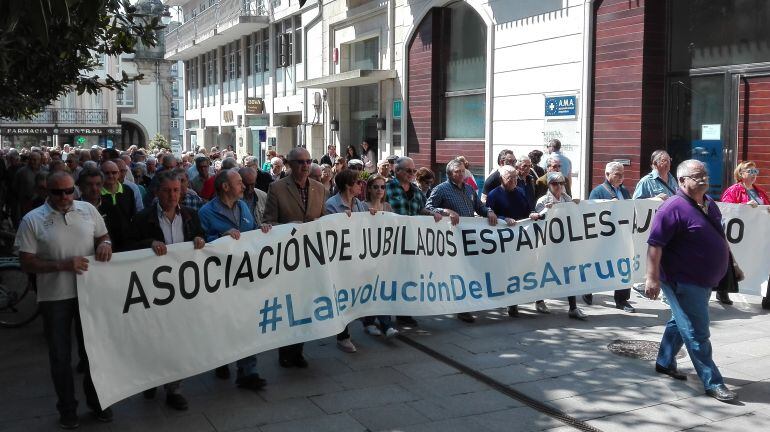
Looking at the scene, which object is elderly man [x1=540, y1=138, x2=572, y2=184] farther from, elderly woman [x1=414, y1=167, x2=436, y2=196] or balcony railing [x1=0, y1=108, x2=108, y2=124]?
balcony railing [x1=0, y1=108, x2=108, y2=124]

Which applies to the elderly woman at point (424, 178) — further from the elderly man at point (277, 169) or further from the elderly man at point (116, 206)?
the elderly man at point (277, 169)

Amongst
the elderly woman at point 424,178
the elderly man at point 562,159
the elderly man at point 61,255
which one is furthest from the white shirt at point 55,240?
the elderly man at point 562,159

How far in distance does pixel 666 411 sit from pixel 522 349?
1.85 meters

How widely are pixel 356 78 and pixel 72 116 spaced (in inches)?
1745

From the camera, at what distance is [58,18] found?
401cm

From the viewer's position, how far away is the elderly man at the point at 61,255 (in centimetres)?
531

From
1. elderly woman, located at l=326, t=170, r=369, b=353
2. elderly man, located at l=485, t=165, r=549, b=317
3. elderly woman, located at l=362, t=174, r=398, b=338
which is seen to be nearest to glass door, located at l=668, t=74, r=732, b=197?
elderly man, located at l=485, t=165, r=549, b=317

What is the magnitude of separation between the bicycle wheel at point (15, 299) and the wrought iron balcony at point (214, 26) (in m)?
23.0

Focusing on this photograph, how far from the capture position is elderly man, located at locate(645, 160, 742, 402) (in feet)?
19.5

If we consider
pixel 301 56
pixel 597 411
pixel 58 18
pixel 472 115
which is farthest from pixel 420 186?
pixel 301 56

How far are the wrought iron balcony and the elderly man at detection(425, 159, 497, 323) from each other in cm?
2337

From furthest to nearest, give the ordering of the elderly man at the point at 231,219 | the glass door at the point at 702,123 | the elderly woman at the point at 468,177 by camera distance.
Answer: the glass door at the point at 702,123
the elderly woman at the point at 468,177
the elderly man at the point at 231,219

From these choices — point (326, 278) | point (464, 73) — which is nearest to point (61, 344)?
point (326, 278)

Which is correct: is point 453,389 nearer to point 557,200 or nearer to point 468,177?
point 557,200
